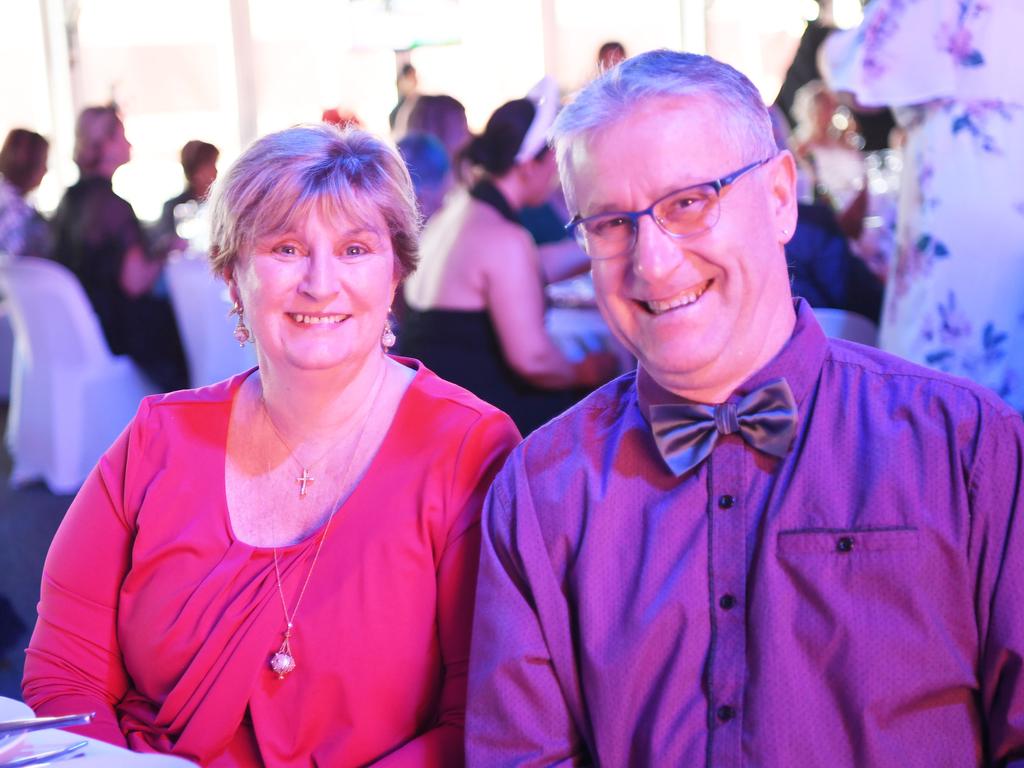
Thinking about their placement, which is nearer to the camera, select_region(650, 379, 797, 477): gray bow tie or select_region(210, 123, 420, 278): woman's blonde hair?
select_region(650, 379, 797, 477): gray bow tie

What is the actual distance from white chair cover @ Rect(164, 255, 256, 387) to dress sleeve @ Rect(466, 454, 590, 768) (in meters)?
4.05

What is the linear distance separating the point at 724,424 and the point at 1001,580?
1.14ft

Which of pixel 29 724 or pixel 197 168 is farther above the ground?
pixel 197 168

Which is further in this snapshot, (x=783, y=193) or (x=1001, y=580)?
(x=783, y=193)

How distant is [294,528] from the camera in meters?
1.91

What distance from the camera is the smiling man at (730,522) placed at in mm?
1400

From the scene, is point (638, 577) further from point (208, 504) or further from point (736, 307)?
point (208, 504)

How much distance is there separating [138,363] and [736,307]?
4696mm

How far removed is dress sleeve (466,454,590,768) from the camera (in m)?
1.54

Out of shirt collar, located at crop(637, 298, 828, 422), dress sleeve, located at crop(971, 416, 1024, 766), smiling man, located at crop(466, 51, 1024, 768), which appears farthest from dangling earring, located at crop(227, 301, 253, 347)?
dress sleeve, located at crop(971, 416, 1024, 766)

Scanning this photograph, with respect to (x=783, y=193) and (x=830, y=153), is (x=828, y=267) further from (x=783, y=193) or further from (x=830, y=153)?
(x=783, y=193)

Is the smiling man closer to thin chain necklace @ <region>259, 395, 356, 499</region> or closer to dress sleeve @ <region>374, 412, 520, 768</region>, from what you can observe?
dress sleeve @ <region>374, 412, 520, 768</region>

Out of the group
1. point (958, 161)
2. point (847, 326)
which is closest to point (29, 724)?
point (958, 161)

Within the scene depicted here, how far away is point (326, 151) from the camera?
1.90 m
